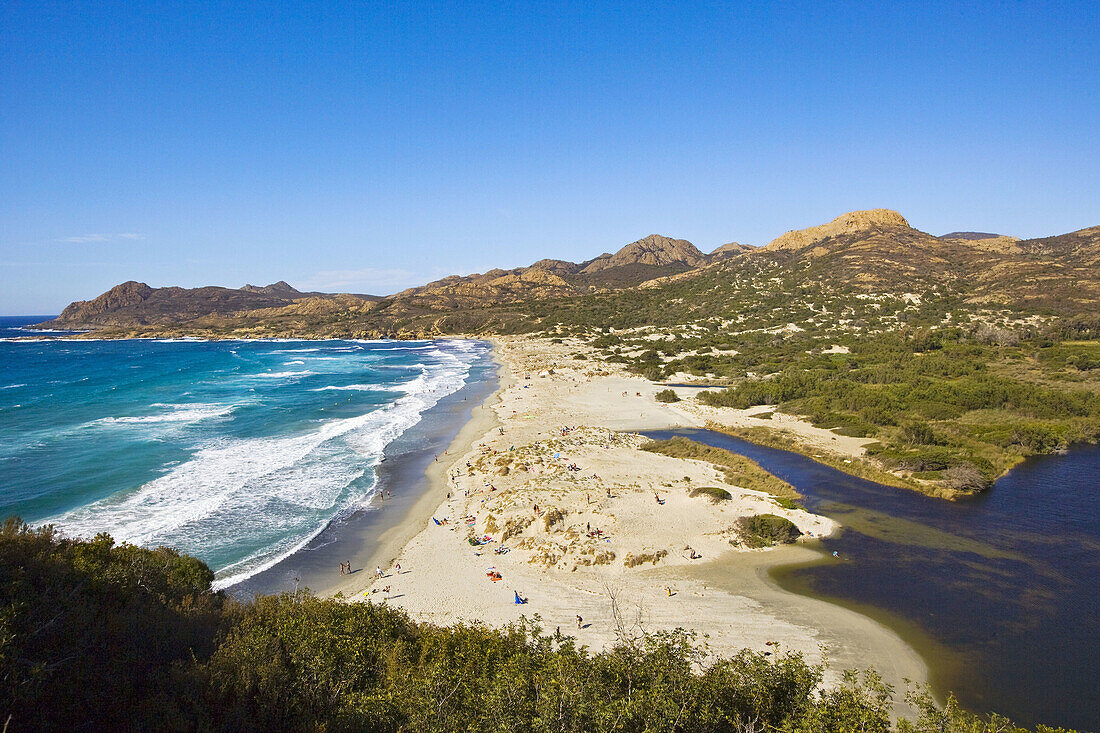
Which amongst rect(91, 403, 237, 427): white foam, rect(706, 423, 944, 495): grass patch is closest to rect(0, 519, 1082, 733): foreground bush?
rect(706, 423, 944, 495): grass patch

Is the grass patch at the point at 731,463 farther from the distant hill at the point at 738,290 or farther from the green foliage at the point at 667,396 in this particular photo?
the distant hill at the point at 738,290

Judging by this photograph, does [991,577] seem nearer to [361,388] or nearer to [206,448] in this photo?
[206,448]

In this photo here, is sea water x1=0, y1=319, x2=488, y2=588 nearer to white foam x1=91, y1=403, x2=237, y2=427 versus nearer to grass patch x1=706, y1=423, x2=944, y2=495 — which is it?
white foam x1=91, y1=403, x2=237, y2=427

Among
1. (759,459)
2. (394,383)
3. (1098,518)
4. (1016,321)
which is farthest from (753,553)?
(1016,321)

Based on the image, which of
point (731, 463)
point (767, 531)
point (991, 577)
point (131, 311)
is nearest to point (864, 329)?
point (731, 463)

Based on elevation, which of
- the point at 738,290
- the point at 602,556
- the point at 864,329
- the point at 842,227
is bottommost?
the point at 602,556

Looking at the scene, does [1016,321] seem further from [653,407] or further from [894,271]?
[653,407]
